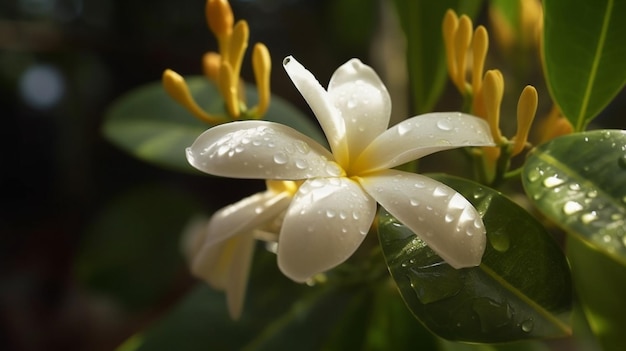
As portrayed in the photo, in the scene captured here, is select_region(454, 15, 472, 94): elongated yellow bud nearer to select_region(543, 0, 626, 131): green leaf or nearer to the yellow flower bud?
select_region(543, 0, 626, 131): green leaf

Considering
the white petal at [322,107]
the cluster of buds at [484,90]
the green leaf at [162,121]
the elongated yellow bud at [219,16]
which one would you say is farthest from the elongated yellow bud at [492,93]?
the green leaf at [162,121]

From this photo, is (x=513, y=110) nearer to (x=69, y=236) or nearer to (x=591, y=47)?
(x=591, y=47)

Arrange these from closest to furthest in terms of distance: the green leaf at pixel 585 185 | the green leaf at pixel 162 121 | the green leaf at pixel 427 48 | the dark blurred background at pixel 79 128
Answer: the green leaf at pixel 585 185 → the green leaf at pixel 427 48 → the green leaf at pixel 162 121 → the dark blurred background at pixel 79 128

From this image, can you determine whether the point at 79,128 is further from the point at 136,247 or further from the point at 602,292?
the point at 602,292

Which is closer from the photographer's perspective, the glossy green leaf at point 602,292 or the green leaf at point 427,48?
the glossy green leaf at point 602,292

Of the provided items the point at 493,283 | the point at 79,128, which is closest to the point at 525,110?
the point at 493,283

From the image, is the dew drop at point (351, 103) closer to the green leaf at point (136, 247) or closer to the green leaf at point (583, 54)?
the green leaf at point (583, 54)

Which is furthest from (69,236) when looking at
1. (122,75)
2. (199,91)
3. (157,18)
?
(199,91)
